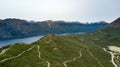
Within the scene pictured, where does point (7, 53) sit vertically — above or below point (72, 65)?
above

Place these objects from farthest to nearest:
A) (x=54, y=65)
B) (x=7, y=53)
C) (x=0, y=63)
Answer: (x=7, y=53), (x=54, y=65), (x=0, y=63)

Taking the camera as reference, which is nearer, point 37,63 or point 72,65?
point 37,63

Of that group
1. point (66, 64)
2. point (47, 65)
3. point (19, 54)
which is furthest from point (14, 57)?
point (66, 64)

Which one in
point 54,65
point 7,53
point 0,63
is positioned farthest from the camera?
point 7,53

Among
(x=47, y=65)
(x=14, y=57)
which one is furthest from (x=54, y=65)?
(x=14, y=57)

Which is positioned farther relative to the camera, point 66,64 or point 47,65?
point 66,64

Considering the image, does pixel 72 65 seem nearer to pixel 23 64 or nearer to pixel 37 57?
pixel 37 57

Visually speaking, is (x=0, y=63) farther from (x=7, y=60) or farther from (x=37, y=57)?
(x=37, y=57)

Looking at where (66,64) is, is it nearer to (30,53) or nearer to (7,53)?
(30,53)
